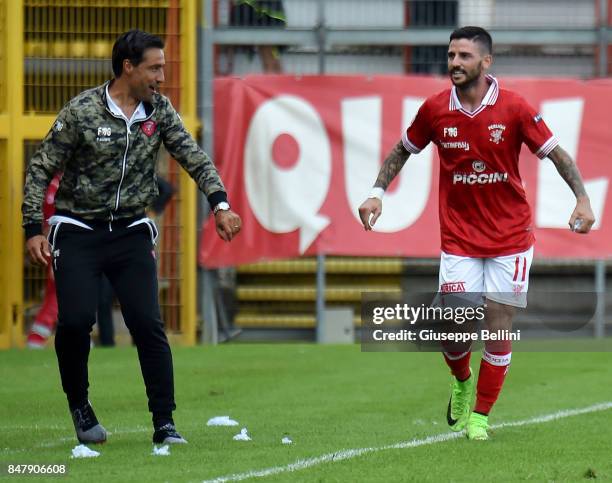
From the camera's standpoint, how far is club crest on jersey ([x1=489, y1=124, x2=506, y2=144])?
844 centimetres

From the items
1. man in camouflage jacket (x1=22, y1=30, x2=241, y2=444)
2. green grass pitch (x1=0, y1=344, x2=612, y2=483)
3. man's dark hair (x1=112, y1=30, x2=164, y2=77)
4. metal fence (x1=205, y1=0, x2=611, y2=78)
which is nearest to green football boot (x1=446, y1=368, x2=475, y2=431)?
green grass pitch (x1=0, y1=344, x2=612, y2=483)

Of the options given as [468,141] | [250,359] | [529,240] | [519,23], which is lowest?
[250,359]

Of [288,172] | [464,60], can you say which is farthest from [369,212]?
[288,172]

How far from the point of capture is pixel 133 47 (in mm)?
7965

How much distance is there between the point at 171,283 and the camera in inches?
620

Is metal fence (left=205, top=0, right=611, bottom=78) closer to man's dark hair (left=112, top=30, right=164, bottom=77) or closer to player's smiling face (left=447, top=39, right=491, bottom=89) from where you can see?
player's smiling face (left=447, top=39, right=491, bottom=89)

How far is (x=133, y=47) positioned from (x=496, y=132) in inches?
78.2

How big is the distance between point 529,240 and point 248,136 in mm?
7372

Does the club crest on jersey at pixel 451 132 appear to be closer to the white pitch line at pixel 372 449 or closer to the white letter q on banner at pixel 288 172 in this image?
the white pitch line at pixel 372 449

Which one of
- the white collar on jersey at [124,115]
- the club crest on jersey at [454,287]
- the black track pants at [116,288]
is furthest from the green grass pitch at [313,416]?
the white collar on jersey at [124,115]

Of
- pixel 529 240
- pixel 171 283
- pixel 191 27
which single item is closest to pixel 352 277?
pixel 171 283

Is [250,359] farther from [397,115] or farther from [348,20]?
[348,20]

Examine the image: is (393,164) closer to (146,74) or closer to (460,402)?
(460,402)

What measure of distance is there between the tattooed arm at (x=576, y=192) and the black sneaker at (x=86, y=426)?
2680 mm
